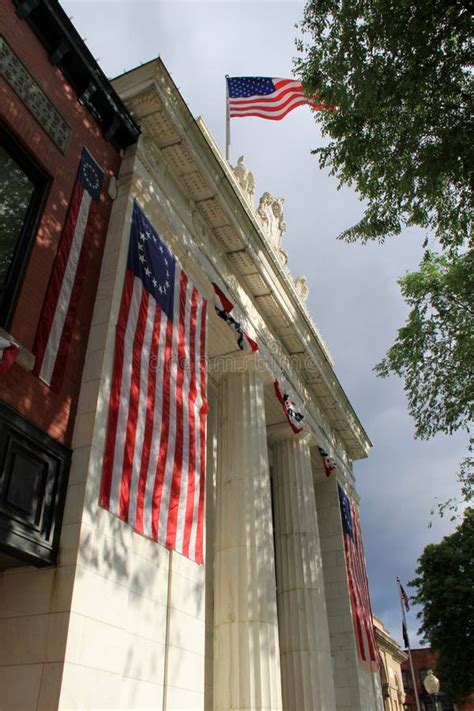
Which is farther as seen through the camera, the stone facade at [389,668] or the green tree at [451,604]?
the stone facade at [389,668]

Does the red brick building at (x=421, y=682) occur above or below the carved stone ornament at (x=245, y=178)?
below

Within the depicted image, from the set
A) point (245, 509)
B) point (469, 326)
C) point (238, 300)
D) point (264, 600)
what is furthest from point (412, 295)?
point (264, 600)

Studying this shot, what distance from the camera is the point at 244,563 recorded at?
13602 millimetres

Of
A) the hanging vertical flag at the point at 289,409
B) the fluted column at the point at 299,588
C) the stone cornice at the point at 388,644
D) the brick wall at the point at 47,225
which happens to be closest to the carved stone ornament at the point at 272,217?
the hanging vertical flag at the point at 289,409

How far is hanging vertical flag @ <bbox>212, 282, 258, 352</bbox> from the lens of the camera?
14.9 metres

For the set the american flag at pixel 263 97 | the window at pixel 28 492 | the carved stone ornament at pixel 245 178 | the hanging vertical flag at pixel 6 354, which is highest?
the american flag at pixel 263 97

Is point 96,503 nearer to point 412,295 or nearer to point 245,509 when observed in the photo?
Answer: point 245,509

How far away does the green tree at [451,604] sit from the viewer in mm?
31594

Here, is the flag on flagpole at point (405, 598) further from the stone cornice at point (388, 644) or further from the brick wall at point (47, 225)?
the brick wall at point (47, 225)

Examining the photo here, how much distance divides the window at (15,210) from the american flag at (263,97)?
1100 cm

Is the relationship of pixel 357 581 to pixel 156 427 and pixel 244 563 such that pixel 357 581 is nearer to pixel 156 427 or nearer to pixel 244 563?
pixel 244 563

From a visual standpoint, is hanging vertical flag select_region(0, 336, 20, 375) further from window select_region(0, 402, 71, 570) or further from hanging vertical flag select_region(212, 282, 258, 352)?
hanging vertical flag select_region(212, 282, 258, 352)

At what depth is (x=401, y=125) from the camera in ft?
40.2

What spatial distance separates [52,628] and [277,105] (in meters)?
16.7
